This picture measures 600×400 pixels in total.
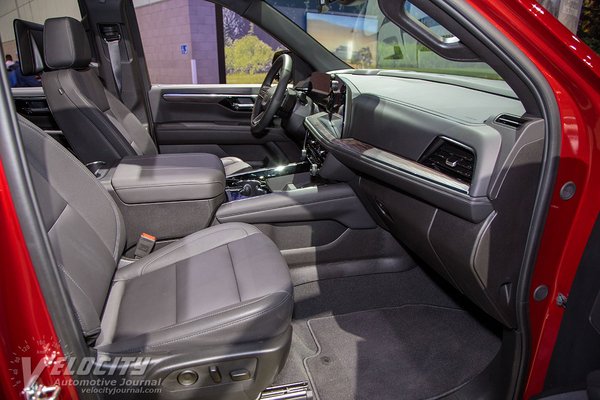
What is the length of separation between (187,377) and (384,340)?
3.17 feet

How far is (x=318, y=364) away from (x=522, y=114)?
3.78 feet

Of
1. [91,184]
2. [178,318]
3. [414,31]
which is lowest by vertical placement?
[178,318]

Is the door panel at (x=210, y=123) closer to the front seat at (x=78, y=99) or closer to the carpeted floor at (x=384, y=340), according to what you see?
the front seat at (x=78, y=99)

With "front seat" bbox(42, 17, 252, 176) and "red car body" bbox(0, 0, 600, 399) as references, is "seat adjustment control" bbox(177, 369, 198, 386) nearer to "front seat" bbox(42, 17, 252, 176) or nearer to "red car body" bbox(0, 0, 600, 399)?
"red car body" bbox(0, 0, 600, 399)

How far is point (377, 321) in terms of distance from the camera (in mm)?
1943

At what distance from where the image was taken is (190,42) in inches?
230

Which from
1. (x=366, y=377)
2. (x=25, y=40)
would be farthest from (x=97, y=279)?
(x=25, y=40)

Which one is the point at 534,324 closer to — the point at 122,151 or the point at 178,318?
the point at 178,318

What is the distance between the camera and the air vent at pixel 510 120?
1.02m

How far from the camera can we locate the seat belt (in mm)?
2887

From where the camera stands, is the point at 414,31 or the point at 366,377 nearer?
the point at 414,31

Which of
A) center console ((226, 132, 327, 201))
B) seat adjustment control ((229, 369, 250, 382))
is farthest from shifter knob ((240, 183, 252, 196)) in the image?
seat adjustment control ((229, 369, 250, 382))

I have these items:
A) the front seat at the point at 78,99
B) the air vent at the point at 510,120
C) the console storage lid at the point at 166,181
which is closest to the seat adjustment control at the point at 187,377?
the console storage lid at the point at 166,181

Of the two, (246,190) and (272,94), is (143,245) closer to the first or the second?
(246,190)
